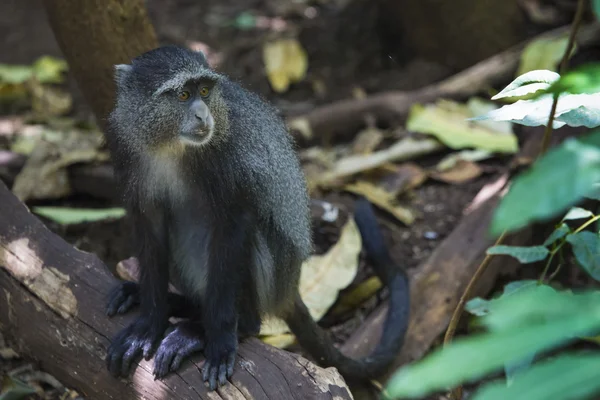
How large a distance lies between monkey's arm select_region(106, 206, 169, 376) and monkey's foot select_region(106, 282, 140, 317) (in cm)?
8

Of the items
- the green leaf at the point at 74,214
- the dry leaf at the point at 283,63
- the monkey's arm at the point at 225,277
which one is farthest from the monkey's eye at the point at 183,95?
the dry leaf at the point at 283,63

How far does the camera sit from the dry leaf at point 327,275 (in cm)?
471

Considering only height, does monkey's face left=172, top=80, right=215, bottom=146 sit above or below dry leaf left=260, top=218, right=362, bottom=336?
above

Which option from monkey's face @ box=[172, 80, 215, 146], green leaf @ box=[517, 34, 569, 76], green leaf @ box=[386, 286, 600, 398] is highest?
green leaf @ box=[386, 286, 600, 398]

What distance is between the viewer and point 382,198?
5.70 meters

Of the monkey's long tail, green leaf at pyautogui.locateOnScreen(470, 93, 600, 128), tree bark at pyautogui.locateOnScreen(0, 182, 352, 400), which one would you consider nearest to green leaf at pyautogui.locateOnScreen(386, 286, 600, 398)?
green leaf at pyautogui.locateOnScreen(470, 93, 600, 128)

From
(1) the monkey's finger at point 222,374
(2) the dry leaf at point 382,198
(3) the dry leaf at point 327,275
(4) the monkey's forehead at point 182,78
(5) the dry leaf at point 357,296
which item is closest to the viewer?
(1) the monkey's finger at point 222,374

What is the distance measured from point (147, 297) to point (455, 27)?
5.47m

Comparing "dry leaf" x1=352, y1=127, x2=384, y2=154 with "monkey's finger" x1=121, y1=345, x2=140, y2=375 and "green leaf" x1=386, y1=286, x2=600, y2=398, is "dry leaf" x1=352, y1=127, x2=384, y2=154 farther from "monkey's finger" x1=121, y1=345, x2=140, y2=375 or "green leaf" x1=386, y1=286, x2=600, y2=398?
"green leaf" x1=386, y1=286, x2=600, y2=398

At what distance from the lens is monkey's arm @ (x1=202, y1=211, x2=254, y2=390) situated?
336cm

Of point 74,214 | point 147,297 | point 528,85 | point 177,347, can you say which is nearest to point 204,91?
point 147,297

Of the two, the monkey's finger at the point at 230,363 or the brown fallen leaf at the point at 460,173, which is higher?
the monkey's finger at the point at 230,363

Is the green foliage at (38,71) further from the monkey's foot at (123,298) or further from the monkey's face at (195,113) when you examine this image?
the monkey's face at (195,113)

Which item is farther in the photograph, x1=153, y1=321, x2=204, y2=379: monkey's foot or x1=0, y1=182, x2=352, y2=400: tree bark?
x1=153, y1=321, x2=204, y2=379: monkey's foot
